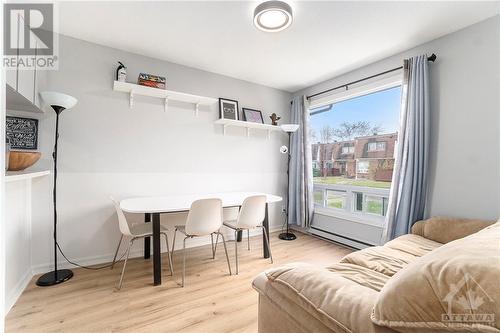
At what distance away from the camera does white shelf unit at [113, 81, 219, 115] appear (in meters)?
2.67

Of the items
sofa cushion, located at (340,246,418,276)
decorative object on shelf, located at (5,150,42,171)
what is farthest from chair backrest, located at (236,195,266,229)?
decorative object on shelf, located at (5,150,42,171)

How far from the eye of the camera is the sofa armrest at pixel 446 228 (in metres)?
1.99

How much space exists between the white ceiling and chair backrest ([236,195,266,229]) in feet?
5.79

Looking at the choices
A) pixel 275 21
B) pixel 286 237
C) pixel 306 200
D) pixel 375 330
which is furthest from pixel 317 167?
pixel 375 330

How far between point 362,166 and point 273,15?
2.32 metres

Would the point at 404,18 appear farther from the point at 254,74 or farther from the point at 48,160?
the point at 48,160

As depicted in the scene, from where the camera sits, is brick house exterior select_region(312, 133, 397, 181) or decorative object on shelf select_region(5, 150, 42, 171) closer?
decorative object on shelf select_region(5, 150, 42, 171)

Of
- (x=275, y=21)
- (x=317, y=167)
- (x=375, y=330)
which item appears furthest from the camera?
(x=317, y=167)

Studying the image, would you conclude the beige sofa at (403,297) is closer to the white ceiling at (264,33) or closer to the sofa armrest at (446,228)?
the sofa armrest at (446,228)

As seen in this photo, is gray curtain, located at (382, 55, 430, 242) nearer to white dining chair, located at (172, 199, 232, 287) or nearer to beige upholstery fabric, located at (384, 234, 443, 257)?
beige upholstery fabric, located at (384, 234, 443, 257)

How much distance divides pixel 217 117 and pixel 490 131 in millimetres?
3025

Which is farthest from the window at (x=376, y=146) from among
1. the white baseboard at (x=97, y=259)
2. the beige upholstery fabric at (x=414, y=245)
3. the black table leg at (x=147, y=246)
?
the black table leg at (x=147, y=246)

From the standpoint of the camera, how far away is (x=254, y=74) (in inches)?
137

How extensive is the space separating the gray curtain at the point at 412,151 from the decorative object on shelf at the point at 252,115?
1976 mm
